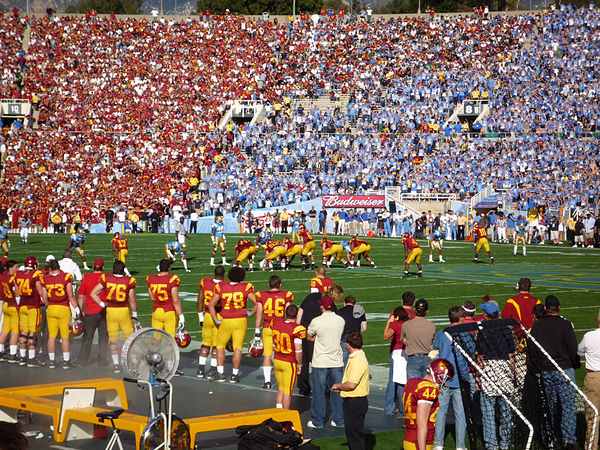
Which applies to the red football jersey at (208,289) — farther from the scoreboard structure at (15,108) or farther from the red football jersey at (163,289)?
the scoreboard structure at (15,108)

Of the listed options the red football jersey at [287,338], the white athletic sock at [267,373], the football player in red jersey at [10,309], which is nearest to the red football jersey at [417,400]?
the red football jersey at [287,338]

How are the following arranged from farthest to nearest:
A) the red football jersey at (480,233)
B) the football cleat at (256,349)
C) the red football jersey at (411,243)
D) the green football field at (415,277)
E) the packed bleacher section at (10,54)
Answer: the packed bleacher section at (10,54), the red football jersey at (480,233), the red football jersey at (411,243), the green football field at (415,277), the football cleat at (256,349)

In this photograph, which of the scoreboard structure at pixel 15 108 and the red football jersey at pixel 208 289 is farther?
the scoreboard structure at pixel 15 108

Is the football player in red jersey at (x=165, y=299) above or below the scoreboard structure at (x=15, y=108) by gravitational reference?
below

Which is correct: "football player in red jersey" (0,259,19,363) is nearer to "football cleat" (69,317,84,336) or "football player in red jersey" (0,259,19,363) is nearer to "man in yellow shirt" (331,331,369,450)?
"football cleat" (69,317,84,336)

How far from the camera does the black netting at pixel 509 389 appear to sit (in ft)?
26.9

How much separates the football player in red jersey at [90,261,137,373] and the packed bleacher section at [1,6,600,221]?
31.6 m

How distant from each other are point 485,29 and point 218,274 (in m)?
45.2

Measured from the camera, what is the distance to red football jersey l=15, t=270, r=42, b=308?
1381 cm

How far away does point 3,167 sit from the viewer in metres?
48.3

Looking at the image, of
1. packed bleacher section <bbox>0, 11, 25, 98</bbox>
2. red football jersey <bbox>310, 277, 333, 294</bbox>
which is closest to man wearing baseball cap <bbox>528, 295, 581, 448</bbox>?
red football jersey <bbox>310, 277, 333, 294</bbox>

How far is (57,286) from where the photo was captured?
44.5ft

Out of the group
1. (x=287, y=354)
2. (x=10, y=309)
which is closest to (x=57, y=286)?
(x=10, y=309)

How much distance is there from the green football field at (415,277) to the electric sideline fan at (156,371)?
600cm
